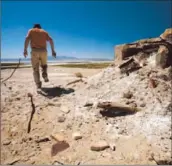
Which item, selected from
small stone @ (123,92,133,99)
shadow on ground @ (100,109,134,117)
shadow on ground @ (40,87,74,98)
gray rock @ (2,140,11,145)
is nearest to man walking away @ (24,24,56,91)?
shadow on ground @ (40,87,74,98)

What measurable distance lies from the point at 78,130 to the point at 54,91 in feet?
7.57

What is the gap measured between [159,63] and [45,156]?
141 inches

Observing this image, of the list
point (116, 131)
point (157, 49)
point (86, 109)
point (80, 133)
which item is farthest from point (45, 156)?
point (157, 49)

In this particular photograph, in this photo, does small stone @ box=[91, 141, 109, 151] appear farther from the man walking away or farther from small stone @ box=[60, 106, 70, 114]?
the man walking away

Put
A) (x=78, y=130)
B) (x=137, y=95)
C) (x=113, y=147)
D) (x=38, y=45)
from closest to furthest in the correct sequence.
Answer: (x=113, y=147)
(x=78, y=130)
(x=137, y=95)
(x=38, y=45)

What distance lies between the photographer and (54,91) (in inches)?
286

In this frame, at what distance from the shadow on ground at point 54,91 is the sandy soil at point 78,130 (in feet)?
0.08

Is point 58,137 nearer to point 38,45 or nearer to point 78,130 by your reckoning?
point 78,130

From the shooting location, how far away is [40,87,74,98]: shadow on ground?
275 inches

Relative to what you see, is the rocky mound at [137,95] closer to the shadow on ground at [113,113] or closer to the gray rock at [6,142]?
the shadow on ground at [113,113]

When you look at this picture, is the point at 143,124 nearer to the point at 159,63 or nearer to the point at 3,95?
the point at 159,63

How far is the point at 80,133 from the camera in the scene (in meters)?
5.03

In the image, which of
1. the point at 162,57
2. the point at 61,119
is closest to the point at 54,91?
the point at 61,119

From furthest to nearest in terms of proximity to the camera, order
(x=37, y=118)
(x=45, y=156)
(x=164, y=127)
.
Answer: (x=37, y=118), (x=164, y=127), (x=45, y=156)
